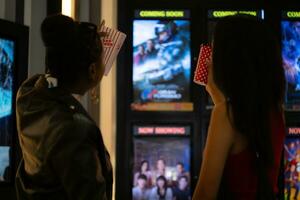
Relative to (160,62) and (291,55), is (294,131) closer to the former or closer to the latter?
(291,55)

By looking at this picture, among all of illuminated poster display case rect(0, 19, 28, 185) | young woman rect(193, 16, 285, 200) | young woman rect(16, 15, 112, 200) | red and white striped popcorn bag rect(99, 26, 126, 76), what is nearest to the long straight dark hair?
young woman rect(193, 16, 285, 200)

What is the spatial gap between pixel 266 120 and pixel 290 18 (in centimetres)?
255

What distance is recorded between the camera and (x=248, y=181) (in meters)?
1.41

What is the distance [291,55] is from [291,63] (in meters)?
0.06

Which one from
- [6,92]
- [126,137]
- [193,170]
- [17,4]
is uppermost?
[17,4]

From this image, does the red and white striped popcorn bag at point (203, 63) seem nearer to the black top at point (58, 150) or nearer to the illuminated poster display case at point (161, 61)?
the black top at point (58, 150)

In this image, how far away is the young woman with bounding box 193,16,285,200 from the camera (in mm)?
1389

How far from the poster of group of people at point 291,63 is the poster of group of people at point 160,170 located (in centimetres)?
89

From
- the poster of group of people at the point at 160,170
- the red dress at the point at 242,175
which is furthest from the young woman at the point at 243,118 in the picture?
the poster of group of people at the point at 160,170

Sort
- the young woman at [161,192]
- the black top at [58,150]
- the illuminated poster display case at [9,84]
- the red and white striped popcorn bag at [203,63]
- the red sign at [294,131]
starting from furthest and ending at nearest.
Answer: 1. the red sign at [294,131]
2. the young woman at [161,192]
3. the illuminated poster display case at [9,84]
4. the red and white striped popcorn bag at [203,63]
5. the black top at [58,150]

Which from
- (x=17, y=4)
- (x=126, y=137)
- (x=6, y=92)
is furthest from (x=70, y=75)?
(x=126, y=137)

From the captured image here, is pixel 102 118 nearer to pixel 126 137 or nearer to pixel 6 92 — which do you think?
pixel 126 137

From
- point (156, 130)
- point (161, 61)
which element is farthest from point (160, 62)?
point (156, 130)

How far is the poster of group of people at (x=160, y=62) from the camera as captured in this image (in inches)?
143
